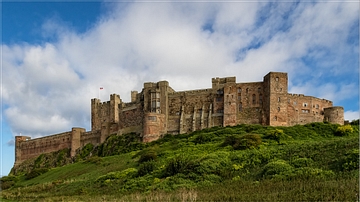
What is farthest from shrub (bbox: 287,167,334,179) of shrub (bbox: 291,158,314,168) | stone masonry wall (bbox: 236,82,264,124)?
stone masonry wall (bbox: 236,82,264,124)

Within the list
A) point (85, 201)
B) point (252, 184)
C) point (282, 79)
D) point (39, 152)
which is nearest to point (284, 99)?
point (282, 79)

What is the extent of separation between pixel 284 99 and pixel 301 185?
39.2 metres

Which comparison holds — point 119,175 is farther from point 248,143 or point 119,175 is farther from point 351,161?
point 351,161

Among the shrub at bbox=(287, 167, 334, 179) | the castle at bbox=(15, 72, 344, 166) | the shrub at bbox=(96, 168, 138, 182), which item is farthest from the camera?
the castle at bbox=(15, 72, 344, 166)

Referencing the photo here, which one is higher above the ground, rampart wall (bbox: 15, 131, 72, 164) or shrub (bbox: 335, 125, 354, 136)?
shrub (bbox: 335, 125, 354, 136)

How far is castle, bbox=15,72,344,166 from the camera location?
59.3 metres

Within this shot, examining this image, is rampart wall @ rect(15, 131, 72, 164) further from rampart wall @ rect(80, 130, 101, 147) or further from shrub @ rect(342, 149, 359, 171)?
shrub @ rect(342, 149, 359, 171)

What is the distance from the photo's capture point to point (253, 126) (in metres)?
56.2

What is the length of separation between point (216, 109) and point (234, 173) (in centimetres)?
3549

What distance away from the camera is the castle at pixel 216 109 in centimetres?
5928

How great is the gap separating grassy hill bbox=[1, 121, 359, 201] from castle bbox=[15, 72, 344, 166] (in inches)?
195

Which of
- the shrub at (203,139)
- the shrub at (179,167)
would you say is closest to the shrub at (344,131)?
the shrub at (203,139)

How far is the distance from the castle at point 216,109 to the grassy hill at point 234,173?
4959 mm

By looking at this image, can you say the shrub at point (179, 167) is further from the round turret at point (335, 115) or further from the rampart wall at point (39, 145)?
the rampart wall at point (39, 145)
